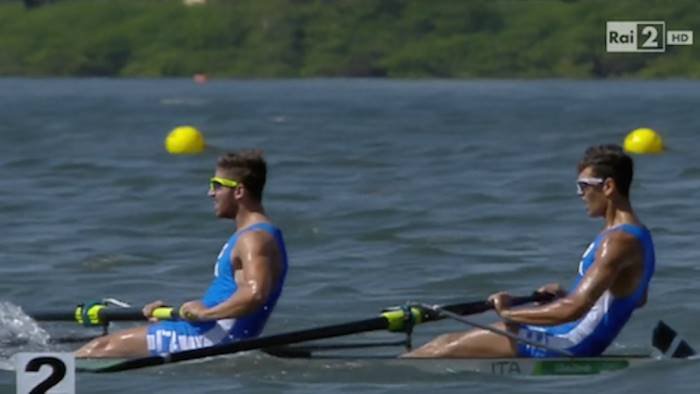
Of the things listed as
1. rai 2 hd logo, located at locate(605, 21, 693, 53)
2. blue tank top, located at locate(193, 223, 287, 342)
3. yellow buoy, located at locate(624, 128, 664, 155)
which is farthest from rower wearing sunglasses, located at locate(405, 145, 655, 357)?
rai 2 hd logo, located at locate(605, 21, 693, 53)

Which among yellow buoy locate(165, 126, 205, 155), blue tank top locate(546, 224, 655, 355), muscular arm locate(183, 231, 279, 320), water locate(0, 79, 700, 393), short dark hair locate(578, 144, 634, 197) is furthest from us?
yellow buoy locate(165, 126, 205, 155)

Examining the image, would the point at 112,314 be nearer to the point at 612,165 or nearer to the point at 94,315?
the point at 94,315

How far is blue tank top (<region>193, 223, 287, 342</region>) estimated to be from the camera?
12047 mm

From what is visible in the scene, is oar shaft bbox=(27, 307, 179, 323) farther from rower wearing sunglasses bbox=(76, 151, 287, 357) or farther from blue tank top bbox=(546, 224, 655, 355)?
blue tank top bbox=(546, 224, 655, 355)

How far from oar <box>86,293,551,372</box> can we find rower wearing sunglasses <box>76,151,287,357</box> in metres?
0.24

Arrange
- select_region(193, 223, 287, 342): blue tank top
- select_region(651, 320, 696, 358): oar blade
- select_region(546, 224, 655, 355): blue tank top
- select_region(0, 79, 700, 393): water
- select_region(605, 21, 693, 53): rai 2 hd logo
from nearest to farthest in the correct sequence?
select_region(546, 224, 655, 355): blue tank top → select_region(193, 223, 287, 342): blue tank top → select_region(651, 320, 696, 358): oar blade → select_region(0, 79, 700, 393): water → select_region(605, 21, 693, 53): rai 2 hd logo

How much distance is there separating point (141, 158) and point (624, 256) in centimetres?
2425

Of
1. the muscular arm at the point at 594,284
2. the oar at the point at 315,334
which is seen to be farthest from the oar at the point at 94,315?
the muscular arm at the point at 594,284

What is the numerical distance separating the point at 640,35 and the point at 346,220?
54.9 meters

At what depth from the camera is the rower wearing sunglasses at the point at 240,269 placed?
1195 cm

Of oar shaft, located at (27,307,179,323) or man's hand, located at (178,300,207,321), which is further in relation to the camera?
oar shaft, located at (27,307,179,323)

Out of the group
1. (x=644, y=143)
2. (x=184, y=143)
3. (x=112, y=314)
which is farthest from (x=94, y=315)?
(x=184, y=143)

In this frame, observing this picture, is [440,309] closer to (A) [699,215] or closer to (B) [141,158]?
(A) [699,215]

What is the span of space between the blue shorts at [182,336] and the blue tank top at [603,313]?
197 centimetres
